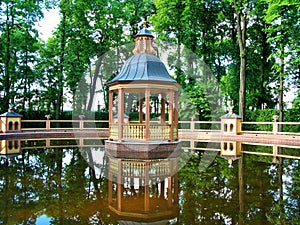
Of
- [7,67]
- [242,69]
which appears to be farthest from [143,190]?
[7,67]

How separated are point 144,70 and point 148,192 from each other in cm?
657

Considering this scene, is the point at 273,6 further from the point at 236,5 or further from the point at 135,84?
the point at 135,84

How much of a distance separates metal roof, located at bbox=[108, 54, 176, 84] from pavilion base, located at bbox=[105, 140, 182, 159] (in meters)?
2.47

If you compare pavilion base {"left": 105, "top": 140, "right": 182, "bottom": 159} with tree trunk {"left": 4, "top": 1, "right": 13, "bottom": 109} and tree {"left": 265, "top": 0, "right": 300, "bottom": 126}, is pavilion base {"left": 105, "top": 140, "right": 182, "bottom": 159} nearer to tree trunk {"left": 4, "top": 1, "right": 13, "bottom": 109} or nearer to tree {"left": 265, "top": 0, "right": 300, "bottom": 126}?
tree {"left": 265, "top": 0, "right": 300, "bottom": 126}

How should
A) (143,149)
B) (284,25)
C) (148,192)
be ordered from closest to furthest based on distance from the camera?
(148,192) → (143,149) → (284,25)

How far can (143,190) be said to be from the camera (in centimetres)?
554

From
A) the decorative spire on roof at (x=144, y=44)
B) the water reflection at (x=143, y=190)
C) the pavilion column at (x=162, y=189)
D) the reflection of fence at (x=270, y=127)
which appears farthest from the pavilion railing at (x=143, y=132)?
the reflection of fence at (x=270, y=127)

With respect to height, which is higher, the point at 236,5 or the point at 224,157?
the point at 236,5

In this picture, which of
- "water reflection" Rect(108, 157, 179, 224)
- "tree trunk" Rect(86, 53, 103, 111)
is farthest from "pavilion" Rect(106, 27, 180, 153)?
"tree trunk" Rect(86, 53, 103, 111)

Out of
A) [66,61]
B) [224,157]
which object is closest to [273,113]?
[224,157]

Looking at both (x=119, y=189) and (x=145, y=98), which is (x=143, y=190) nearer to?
(x=119, y=189)

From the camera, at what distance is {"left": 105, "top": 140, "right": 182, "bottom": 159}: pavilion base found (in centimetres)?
1007

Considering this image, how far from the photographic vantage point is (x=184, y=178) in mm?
6672

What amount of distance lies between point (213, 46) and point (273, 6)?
8681 millimetres
